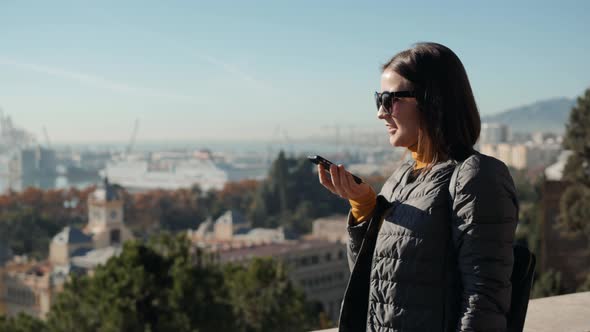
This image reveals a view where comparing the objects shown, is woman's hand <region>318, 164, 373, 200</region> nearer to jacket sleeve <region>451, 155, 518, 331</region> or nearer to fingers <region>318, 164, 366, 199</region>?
fingers <region>318, 164, 366, 199</region>

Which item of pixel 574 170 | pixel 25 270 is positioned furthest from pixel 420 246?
pixel 25 270

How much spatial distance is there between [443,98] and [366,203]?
0.61 ft

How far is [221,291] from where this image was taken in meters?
10.3

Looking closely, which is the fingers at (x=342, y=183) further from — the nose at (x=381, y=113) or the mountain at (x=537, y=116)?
the mountain at (x=537, y=116)

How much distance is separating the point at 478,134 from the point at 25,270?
22.5 metres

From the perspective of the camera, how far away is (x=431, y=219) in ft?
3.28

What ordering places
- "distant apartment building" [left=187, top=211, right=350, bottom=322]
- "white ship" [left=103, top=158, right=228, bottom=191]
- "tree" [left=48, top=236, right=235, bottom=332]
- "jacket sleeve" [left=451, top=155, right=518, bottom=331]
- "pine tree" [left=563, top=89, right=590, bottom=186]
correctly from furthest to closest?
1. "white ship" [left=103, top=158, right=228, bottom=191]
2. "distant apartment building" [left=187, top=211, right=350, bottom=322]
3. "pine tree" [left=563, top=89, right=590, bottom=186]
4. "tree" [left=48, top=236, right=235, bottom=332]
5. "jacket sleeve" [left=451, top=155, right=518, bottom=331]

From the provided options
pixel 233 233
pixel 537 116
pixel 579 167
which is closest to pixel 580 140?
pixel 579 167

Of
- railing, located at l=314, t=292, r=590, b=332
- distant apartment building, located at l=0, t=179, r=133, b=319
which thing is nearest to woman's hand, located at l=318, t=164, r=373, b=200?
railing, located at l=314, t=292, r=590, b=332

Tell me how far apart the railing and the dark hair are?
0.85 m

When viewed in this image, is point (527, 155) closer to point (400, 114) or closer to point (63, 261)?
point (63, 261)

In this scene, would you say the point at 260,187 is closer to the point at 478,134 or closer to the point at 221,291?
→ the point at 221,291

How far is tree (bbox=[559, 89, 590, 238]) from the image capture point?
9.00m

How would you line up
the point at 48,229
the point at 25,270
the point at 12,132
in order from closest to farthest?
1. the point at 25,270
2. the point at 48,229
3. the point at 12,132
